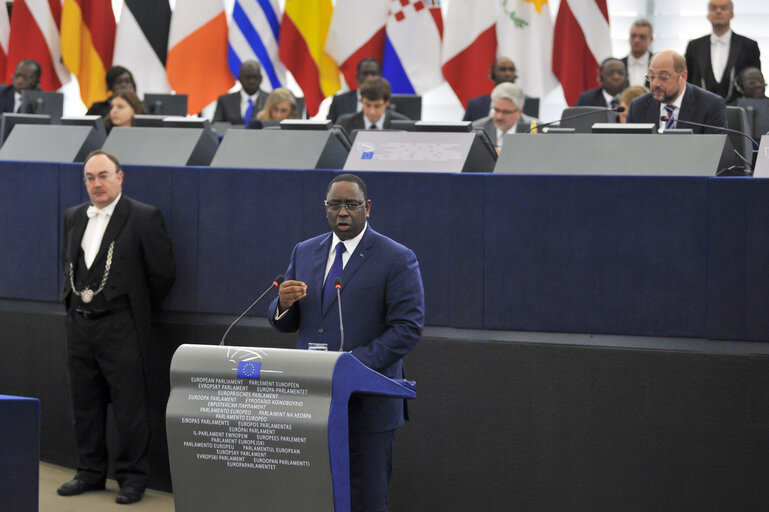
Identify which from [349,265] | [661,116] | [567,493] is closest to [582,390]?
[567,493]

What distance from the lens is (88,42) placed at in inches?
475

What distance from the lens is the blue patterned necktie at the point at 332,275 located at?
4418mm

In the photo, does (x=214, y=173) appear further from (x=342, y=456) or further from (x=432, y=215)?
(x=342, y=456)

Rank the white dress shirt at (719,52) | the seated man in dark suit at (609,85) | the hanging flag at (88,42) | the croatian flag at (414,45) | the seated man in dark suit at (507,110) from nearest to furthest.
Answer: the seated man in dark suit at (507,110) → the seated man in dark suit at (609,85) → the white dress shirt at (719,52) → the croatian flag at (414,45) → the hanging flag at (88,42)

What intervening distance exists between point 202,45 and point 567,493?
23.4 feet

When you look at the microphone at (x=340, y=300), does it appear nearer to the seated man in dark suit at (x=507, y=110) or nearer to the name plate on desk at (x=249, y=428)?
the name plate on desk at (x=249, y=428)

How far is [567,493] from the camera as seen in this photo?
5441 millimetres

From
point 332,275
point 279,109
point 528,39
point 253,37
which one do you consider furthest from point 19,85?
point 332,275

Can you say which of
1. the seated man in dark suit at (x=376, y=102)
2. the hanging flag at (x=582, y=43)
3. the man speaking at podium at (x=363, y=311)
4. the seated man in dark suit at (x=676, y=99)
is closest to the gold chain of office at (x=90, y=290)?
the man speaking at podium at (x=363, y=311)

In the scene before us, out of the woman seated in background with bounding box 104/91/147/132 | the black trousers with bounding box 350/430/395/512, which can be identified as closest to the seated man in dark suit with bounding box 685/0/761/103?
the woman seated in background with bounding box 104/91/147/132

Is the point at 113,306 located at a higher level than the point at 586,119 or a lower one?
lower

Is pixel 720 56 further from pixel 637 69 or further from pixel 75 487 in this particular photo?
pixel 75 487

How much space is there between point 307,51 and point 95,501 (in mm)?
6033

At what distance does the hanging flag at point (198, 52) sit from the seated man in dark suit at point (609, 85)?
3.73 m
